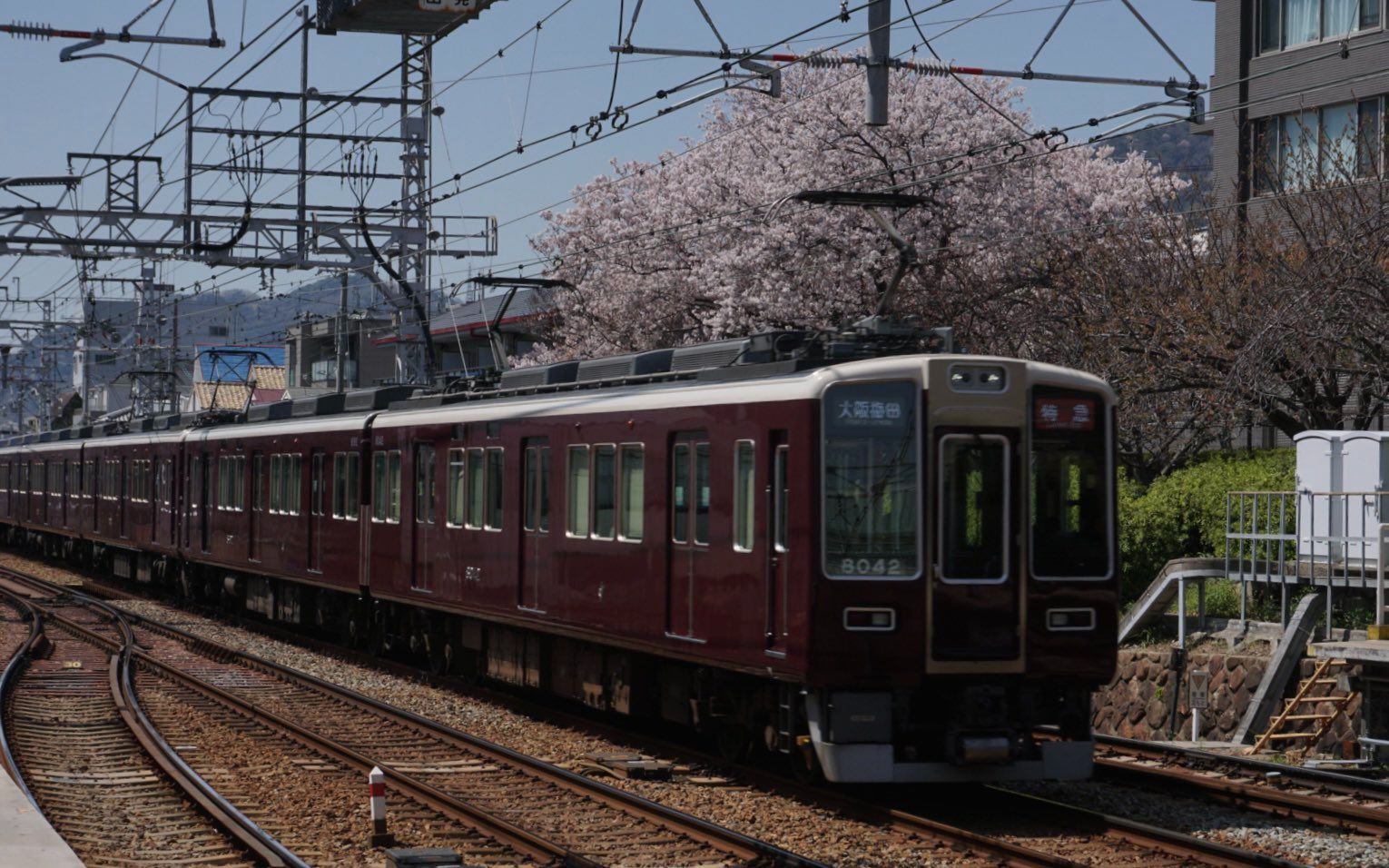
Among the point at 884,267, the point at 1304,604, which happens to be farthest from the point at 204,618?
the point at 1304,604

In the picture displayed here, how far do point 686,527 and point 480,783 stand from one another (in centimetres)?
212

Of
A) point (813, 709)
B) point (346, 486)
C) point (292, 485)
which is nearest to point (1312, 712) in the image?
point (813, 709)

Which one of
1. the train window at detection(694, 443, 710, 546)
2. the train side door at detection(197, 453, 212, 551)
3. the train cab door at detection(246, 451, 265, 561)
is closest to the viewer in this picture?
the train window at detection(694, 443, 710, 546)

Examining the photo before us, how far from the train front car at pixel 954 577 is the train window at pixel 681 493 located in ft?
6.09

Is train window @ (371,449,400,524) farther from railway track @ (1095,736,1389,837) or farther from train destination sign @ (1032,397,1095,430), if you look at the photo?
train destination sign @ (1032,397,1095,430)

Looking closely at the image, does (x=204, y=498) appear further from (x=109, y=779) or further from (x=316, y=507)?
(x=109, y=779)

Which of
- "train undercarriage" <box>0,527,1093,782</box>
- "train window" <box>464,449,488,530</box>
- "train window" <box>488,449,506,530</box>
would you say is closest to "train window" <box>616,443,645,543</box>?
"train undercarriage" <box>0,527,1093,782</box>

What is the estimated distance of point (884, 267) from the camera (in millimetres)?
31031

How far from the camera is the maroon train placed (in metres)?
10.6

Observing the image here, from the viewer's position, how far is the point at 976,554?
10.8 metres

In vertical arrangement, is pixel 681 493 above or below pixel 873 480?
below

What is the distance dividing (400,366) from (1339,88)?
15.2m

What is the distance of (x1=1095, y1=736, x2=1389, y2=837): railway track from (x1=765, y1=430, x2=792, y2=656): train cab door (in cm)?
261

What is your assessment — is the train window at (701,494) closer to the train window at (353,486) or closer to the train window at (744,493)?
the train window at (744,493)
